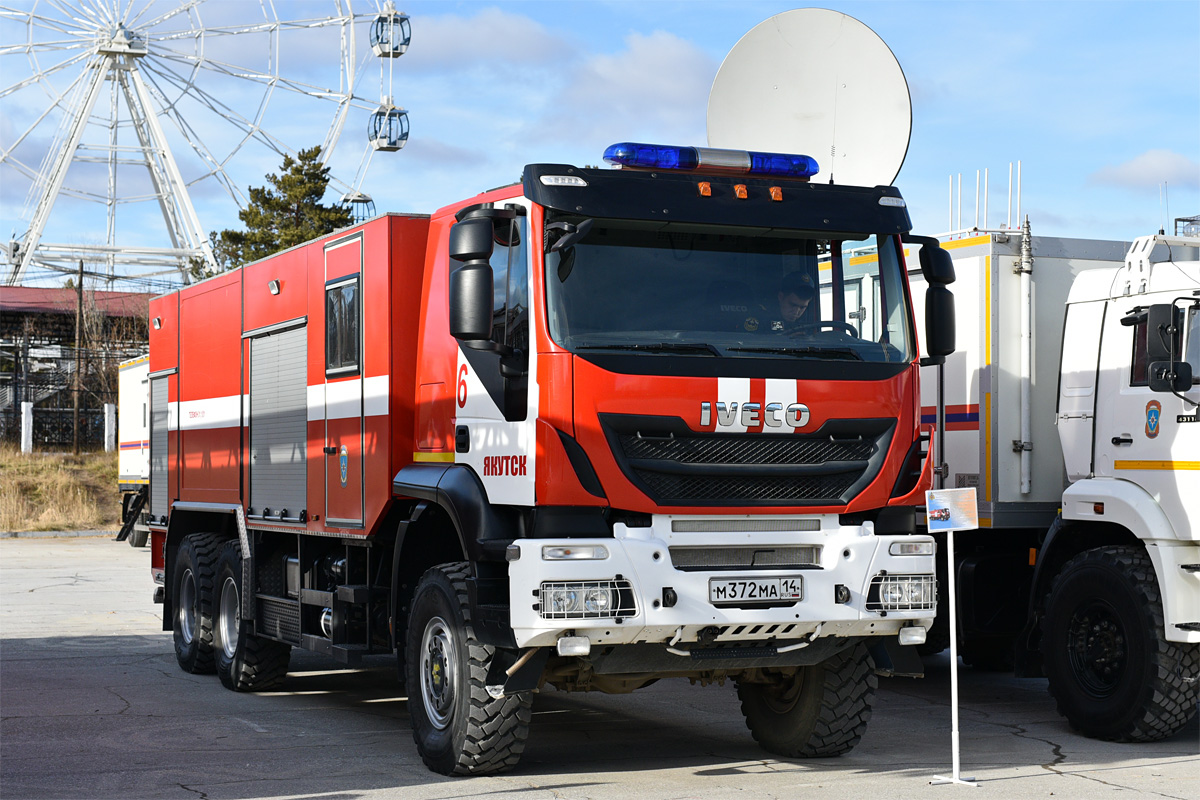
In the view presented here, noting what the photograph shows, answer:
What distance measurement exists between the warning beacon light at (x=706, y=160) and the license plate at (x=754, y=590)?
223cm

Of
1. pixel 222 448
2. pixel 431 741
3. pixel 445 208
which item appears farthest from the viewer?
pixel 222 448

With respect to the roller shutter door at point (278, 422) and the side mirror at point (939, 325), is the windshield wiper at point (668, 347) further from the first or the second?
the roller shutter door at point (278, 422)

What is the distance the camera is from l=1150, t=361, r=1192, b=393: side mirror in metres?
8.44

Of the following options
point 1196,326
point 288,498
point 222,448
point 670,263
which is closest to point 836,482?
point 670,263

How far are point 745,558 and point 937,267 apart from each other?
202 centimetres

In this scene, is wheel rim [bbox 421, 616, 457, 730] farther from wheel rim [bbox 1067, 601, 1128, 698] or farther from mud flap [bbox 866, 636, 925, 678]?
wheel rim [bbox 1067, 601, 1128, 698]

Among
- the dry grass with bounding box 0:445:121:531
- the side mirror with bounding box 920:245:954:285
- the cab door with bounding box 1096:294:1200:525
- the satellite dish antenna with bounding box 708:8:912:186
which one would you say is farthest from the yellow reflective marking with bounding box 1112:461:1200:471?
the dry grass with bounding box 0:445:121:531

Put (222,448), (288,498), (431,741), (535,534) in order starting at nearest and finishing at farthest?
(535,534) → (431,741) → (288,498) → (222,448)

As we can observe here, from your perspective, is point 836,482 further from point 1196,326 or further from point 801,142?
point 801,142

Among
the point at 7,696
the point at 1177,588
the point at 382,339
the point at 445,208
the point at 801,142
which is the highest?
the point at 801,142

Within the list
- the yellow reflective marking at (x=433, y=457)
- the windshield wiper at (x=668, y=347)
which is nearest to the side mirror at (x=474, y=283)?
the windshield wiper at (x=668, y=347)

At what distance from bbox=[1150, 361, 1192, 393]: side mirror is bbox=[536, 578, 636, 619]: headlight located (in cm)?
371

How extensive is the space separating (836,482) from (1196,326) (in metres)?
2.76

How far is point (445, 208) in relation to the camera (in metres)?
8.47
